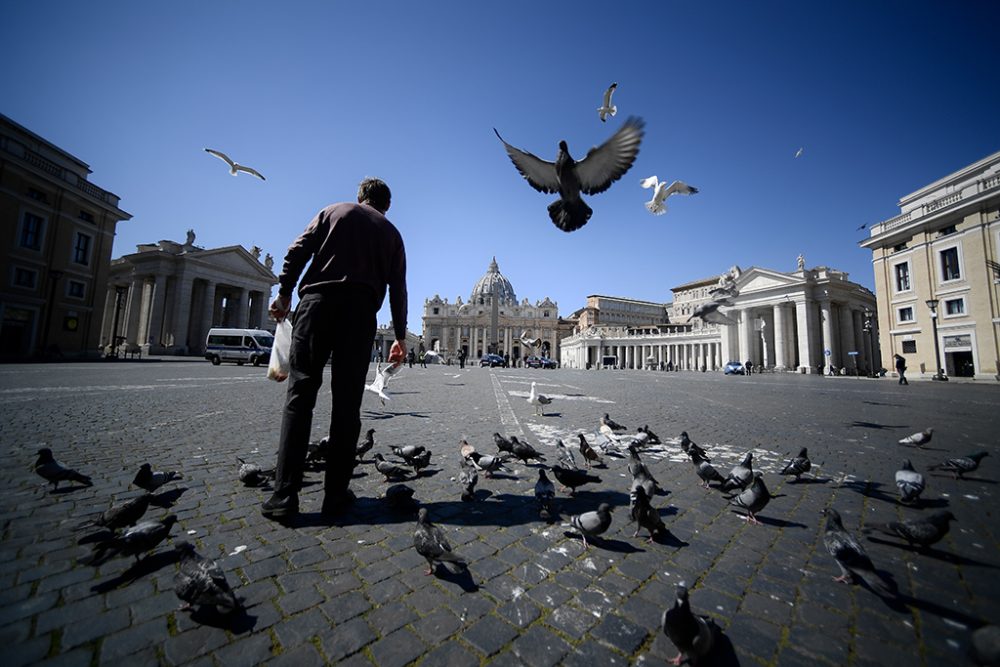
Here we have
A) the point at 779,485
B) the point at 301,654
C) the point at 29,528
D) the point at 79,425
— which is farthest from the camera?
the point at 79,425

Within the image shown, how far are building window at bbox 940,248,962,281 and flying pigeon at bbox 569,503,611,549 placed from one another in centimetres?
4091

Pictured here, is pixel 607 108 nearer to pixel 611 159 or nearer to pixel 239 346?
pixel 611 159

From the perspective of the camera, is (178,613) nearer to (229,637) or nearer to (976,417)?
(229,637)

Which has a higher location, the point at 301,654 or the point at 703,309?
the point at 703,309

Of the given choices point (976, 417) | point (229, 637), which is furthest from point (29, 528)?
point (976, 417)

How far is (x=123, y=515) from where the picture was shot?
2.21m

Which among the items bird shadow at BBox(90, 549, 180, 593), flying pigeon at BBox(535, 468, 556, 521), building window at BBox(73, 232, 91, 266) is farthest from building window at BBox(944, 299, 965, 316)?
building window at BBox(73, 232, 91, 266)

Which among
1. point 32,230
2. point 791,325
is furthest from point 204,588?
point 791,325

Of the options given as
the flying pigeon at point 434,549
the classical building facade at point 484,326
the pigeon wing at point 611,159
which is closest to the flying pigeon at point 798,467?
the flying pigeon at point 434,549

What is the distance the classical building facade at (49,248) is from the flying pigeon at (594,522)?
122 feet

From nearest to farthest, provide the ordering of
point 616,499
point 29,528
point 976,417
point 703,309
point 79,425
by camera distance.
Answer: point 29,528, point 616,499, point 79,425, point 976,417, point 703,309

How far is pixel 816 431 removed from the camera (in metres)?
6.33

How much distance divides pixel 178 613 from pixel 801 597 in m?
2.83

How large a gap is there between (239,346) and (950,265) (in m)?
51.7
